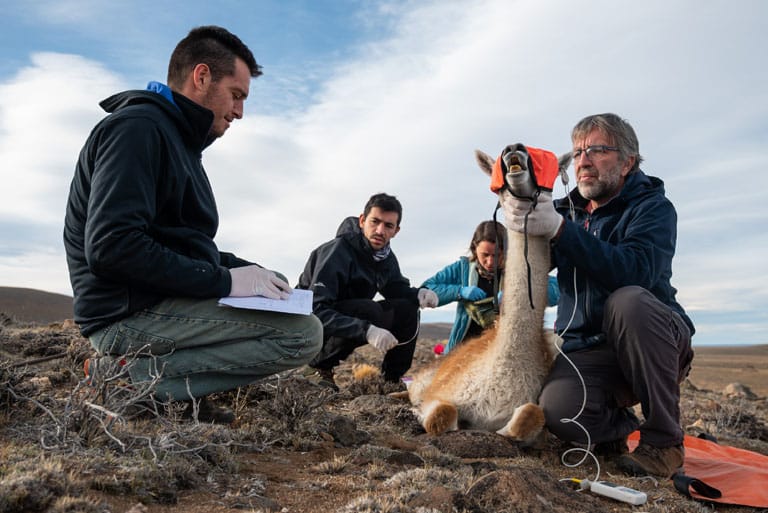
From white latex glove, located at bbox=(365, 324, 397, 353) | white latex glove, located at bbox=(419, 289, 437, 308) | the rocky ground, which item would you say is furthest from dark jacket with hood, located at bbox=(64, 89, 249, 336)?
white latex glove, located at bbox=(419, 289, 437, 308)

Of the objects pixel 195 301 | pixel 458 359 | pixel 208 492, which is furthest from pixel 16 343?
pixel 208 492

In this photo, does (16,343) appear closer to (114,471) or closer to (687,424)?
(114,471)

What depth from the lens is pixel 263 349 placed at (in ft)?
14.1

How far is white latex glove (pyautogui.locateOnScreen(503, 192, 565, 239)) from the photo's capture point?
4.41 m

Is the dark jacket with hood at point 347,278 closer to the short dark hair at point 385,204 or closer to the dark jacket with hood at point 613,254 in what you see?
the short dark hair at point 385,204

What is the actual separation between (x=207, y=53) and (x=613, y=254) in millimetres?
3076

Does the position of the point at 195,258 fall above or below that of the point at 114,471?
above

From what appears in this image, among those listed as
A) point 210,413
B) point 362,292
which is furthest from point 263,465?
point 362,292

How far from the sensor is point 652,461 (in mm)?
4352

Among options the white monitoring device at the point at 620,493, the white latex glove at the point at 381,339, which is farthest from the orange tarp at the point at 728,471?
the white latex glove at the point at 381,339

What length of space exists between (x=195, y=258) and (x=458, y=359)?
2.27 meters

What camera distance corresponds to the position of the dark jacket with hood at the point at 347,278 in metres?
6.46

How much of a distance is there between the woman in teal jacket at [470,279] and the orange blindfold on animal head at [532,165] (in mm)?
2408

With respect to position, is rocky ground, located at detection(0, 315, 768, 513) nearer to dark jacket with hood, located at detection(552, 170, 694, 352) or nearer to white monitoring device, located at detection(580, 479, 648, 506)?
white monitoring device, located at detection(580, 479, 648, 506)
